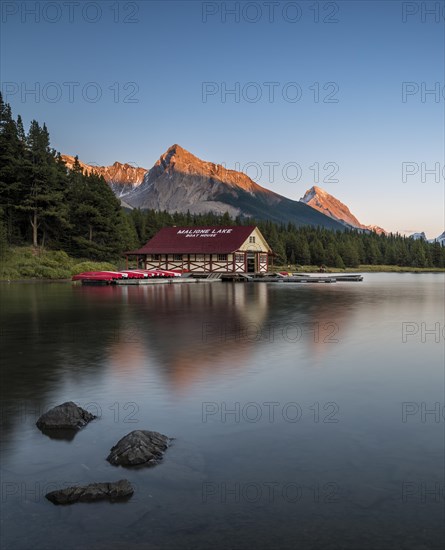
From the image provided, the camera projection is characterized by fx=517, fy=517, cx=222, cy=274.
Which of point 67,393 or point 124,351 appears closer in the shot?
point 67,393

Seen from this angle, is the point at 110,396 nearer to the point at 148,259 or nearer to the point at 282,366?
the point at 282,366

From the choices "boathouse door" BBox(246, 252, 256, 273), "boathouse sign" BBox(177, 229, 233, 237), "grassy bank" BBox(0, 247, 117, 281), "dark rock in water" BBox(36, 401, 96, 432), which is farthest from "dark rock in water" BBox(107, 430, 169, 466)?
"boathouse sign" BBox(177, 229, 233, 237)

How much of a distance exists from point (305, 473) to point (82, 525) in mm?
3066

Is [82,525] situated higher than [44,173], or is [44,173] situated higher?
[44,173]

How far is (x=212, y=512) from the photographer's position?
20.3 feet

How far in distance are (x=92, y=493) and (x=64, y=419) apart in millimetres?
2981

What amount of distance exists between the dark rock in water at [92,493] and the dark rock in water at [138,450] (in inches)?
34.7

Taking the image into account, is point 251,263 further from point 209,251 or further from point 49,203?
point 49,203

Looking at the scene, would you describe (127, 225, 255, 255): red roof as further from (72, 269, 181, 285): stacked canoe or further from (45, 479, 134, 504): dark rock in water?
(45, 479, 134, 504): dark rock in water

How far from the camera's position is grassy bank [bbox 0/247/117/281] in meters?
64.3

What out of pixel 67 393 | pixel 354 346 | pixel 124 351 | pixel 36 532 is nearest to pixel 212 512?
pixel 36 532

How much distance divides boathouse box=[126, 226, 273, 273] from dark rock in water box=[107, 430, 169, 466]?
6863 centimetres

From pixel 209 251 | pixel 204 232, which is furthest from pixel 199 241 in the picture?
pixel 209 251

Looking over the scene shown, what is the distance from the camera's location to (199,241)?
3174 inches
